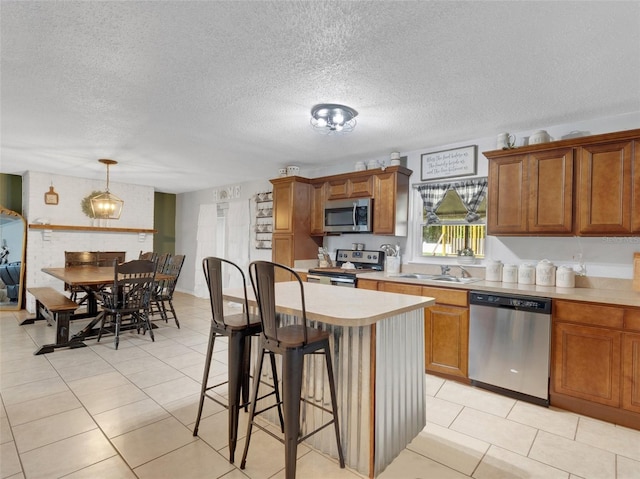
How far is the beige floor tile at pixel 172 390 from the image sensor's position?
8.82 ft

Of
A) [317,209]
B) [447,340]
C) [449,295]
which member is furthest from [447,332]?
[317,209]

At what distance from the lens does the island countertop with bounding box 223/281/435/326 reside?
63.0 inches

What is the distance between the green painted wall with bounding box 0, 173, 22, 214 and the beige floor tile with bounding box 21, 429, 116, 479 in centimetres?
553

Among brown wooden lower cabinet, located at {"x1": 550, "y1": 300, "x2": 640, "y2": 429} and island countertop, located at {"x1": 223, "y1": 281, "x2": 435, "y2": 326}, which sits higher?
island countertop, located at {"x1": 223, "y1": 281, "x2": 435, "y2": 326}

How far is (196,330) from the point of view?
4672 millimetres

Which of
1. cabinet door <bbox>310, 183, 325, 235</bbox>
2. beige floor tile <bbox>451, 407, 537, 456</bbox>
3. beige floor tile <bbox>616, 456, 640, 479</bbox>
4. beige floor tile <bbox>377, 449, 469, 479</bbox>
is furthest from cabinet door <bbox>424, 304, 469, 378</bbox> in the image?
cabinet door <bbox>310, 183, 325, 235</bbox>

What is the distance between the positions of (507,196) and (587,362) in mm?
1472

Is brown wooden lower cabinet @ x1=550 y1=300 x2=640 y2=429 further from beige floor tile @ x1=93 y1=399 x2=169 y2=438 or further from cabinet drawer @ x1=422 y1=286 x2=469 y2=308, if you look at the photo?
beige floor tile @ x1=93 y1=399 x2=169 y2=438

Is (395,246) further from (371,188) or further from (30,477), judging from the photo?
(30,477)

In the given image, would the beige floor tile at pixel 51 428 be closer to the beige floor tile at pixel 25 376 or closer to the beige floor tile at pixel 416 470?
the beige floor tile at pixel 25 376

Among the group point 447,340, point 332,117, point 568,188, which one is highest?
point 332,117

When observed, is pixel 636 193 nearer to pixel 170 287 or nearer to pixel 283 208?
pixel 283 208

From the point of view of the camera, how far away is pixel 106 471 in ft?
6.01

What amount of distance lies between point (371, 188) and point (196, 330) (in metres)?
3.01
